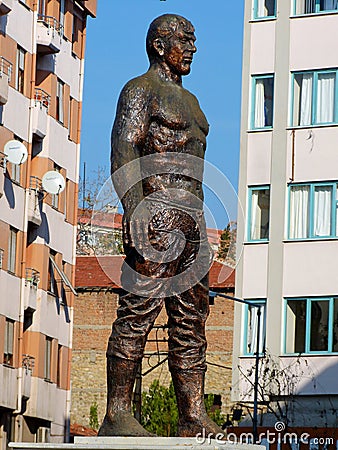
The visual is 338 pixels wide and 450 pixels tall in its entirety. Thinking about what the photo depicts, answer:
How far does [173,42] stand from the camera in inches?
614

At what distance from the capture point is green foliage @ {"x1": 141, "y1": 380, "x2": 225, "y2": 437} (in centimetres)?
5062

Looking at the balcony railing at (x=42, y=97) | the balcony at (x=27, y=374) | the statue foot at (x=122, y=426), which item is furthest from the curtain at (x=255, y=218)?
the statue foot at (x=122, y=426)

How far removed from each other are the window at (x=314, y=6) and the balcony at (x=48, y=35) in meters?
11.6

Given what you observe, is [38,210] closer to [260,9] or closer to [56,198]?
[56,198]

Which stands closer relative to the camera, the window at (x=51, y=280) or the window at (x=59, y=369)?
the window at (x=51, y=280)

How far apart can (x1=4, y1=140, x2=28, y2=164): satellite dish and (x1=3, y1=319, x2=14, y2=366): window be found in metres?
5.13

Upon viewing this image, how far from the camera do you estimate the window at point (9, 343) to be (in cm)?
5025

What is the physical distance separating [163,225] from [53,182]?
37459mm

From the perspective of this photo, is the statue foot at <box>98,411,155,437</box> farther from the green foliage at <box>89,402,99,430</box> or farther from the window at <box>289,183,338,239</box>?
the green foliage at <box>89,402,99,430</box>

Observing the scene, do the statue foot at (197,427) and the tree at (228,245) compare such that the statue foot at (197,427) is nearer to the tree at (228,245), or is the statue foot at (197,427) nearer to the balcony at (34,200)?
the tree at (228,245)

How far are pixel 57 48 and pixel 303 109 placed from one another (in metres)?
13.1

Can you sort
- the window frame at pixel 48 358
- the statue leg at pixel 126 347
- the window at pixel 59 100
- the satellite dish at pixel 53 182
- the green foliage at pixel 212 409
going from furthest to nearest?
the window at pixel 59 100 < the window frame at pixel 48 358 < the satellite dish at pixel 53 182 < the green foliage at pixel 212 409 < the statue leg at pixel 126 347

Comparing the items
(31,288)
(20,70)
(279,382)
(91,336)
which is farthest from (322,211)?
(91,336)

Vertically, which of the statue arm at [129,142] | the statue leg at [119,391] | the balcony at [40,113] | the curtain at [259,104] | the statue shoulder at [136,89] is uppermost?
the balcony at [40,113]
